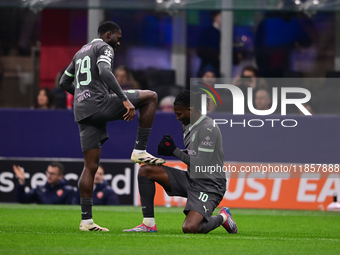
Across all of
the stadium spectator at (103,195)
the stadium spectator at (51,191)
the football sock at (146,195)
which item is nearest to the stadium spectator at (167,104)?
the stadium spectator at (103,195)

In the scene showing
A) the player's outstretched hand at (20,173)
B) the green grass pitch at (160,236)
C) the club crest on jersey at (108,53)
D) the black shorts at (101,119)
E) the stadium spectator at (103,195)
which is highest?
the club crest on jersey at (108,53)

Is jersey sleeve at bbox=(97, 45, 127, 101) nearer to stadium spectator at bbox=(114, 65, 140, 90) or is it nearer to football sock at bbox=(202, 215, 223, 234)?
football sock at bbox=(202, 215, 223, 234)

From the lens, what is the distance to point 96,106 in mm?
6316

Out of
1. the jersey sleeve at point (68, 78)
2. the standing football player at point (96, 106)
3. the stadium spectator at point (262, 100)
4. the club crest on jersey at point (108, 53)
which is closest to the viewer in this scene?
the club crest on jersey at point (108, 53)

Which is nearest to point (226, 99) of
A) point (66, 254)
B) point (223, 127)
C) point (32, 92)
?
point (223, 127)

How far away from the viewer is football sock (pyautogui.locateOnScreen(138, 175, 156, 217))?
644 centimetres

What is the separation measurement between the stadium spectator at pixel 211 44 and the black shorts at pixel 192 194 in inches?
309

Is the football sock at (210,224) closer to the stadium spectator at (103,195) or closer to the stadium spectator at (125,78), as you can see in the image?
the stadium spectator at (103,195)

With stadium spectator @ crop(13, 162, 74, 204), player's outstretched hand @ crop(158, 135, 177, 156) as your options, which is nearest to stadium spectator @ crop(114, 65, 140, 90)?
stadium spectator @ crop(13, 162, 74, 204)

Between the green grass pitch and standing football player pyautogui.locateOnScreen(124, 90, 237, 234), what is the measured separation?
0.56ft

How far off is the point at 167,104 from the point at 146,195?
5.75 m

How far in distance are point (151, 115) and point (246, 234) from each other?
5.41 ft

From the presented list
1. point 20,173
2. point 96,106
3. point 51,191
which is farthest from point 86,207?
point 20,173

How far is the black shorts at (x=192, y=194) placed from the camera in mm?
6371
